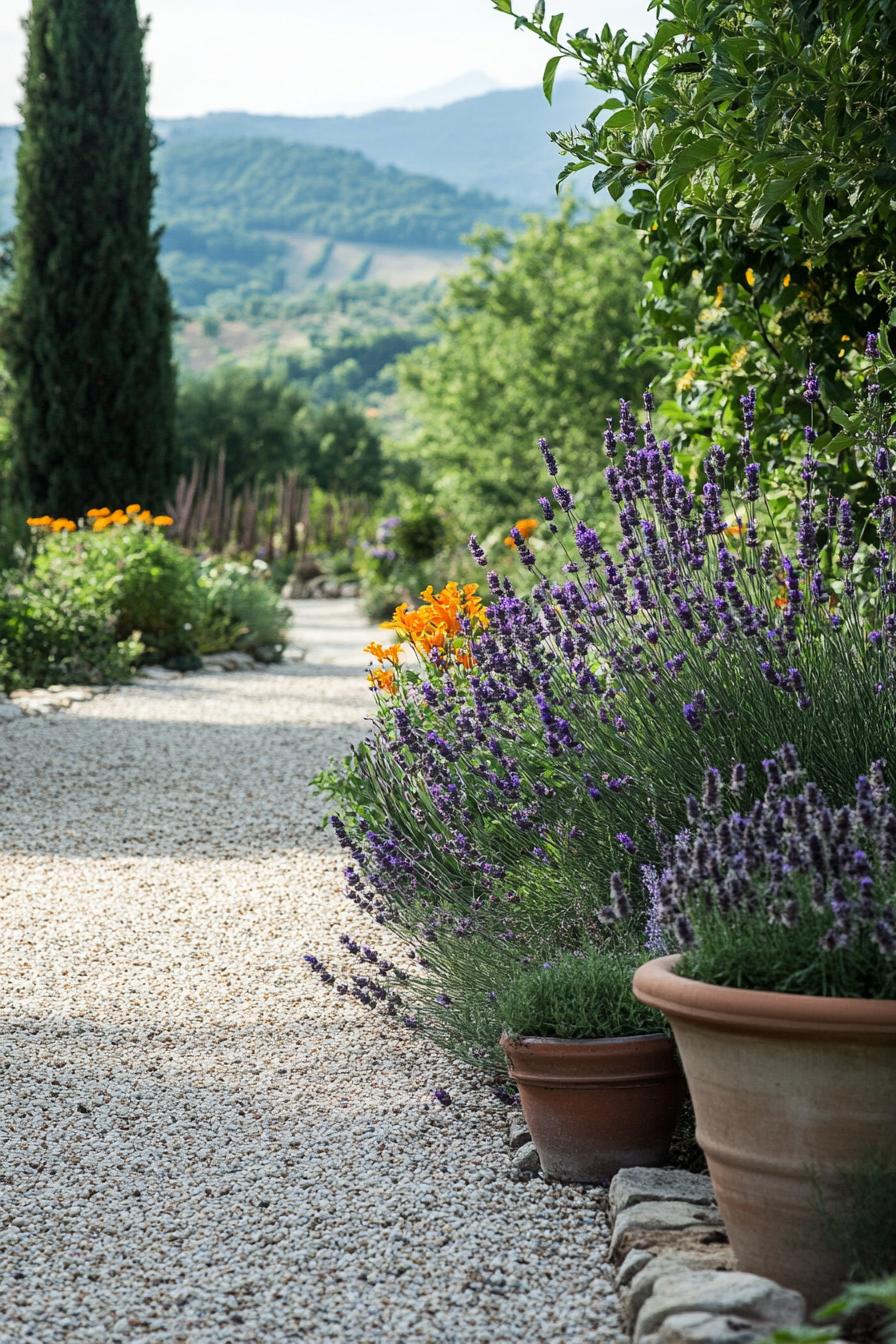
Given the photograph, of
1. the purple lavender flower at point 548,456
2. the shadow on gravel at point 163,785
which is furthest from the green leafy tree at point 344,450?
the purple lavender flower at point 548,456

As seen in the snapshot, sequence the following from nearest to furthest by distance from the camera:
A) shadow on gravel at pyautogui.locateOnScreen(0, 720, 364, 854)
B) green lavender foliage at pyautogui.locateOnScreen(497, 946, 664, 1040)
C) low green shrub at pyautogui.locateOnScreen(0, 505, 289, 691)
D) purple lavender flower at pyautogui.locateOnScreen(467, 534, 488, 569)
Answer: green lavender foliage at pyautogui.locateOnScreen(497, 946, 664, 1040), purple lavender flower at pyautogui.locateOnScreen(467, 534, 488, 569), shadow on gravel at pyautogui.locateOnScreen(0, 720, 364, 854), low green shrub at pyautogui.locateOnScreen(0, 505, 289, 691)

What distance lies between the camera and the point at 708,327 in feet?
13.1

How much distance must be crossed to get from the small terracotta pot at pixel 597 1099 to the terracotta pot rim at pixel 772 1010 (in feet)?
1.61

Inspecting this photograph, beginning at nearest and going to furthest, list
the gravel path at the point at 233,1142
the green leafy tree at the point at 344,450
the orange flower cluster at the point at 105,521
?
the gravel path at the point at 233,1142, the orange flower cluster at the point at 105,521, the green leafy tree at the point at 344,450

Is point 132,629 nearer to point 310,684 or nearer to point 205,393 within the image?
point 310,684

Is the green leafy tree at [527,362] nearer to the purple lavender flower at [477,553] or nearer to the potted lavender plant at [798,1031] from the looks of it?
the purple lavender flower at [477,553]

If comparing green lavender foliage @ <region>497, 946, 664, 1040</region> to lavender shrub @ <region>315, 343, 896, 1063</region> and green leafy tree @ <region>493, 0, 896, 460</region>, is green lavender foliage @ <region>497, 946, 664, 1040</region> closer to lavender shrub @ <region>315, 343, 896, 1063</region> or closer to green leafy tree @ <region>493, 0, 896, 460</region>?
lavender shrub @ <region>315, 343, 896, 1063</region>

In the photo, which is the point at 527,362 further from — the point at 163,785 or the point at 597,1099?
the point at 597,1099

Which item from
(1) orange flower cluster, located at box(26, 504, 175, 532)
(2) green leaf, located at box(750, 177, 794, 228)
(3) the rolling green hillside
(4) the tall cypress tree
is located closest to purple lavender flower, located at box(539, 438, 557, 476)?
(2) green leaf, located at box(750, 177, 794, 228)

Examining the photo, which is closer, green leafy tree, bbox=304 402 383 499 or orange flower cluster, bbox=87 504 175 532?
orange flower cluster, bbox=87 504 175 532

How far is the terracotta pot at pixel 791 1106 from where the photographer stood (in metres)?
1.78

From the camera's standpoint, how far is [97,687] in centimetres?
943

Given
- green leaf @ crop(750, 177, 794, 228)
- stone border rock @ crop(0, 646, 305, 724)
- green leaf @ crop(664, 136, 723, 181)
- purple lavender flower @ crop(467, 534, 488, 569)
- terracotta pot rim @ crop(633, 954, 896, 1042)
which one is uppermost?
green leaf @ crop(664, 136, 723, 181)

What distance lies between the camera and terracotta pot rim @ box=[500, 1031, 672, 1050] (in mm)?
2361
